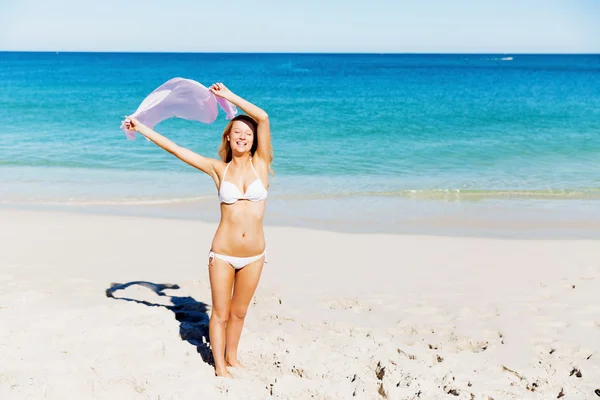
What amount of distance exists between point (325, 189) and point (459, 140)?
9798 mm

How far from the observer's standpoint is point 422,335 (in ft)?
19.8

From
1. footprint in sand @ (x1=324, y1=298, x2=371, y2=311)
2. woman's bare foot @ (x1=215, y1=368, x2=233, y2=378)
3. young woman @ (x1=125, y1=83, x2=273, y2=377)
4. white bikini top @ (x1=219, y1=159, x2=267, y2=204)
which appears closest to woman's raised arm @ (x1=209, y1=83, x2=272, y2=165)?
young woman @ (x1=125, y1=83, x2=273, y2=377)

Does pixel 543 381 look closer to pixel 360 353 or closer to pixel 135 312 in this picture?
pixel 360 353

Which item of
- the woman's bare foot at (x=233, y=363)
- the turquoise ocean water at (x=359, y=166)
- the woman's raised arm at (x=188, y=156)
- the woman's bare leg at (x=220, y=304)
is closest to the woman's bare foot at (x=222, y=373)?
the woman's bare leg at (x=220, y=304)

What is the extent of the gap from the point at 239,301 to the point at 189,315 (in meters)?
1.58

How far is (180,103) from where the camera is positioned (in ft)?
18.0

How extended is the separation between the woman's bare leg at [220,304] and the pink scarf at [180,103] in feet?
4.31

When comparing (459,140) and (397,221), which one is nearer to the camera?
(397,221)

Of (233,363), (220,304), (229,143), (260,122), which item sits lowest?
(233,363)

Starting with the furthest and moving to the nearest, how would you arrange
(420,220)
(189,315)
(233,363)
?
1. (420,220)
2. (189,315)
3. (233,363)

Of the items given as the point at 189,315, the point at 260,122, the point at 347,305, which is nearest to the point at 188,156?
the point at 260,122

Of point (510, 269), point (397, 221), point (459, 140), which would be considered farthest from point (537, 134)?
point (510, 269)

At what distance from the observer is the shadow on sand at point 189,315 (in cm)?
549

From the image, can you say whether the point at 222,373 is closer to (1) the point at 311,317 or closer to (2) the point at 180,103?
(1) the point at 311,317
